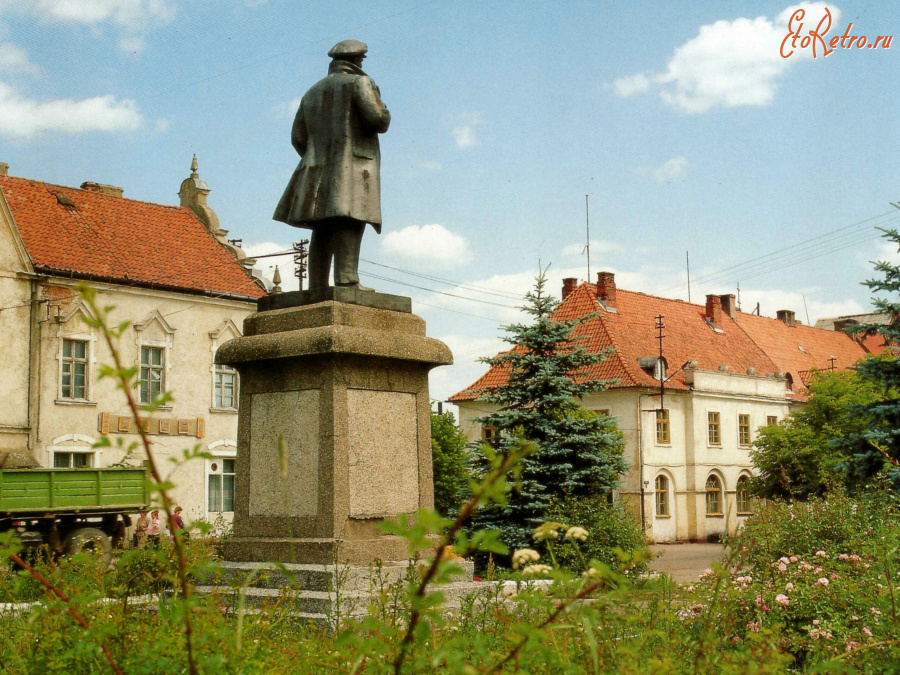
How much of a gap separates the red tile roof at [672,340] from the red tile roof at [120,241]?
1183cm

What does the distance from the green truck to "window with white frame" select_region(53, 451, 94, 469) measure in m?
6.53

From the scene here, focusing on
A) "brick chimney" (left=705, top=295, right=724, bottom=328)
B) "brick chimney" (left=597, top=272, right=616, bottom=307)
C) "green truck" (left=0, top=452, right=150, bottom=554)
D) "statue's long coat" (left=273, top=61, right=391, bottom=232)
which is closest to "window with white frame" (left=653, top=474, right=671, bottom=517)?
"brick chimney" (left=597, top=272, right=616, bottom=307)

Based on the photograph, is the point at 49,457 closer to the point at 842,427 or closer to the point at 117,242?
the point at 117,242

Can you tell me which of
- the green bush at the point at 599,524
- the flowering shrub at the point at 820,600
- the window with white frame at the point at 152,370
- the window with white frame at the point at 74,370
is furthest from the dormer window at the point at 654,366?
the flowering shrub at the point at 820,600

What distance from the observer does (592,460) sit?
18.4 meters

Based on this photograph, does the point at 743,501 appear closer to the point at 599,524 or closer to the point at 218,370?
the point at 218,370

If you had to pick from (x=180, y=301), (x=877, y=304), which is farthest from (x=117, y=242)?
(x=877, y=304)

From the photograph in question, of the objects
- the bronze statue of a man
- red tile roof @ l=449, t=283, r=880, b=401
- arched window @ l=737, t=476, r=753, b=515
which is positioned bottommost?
arched window @ l=737, t=476, r=753, b=515

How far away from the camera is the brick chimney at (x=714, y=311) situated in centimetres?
5125

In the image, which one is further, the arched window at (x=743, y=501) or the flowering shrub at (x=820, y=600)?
the arched window at (x=743, y=501)

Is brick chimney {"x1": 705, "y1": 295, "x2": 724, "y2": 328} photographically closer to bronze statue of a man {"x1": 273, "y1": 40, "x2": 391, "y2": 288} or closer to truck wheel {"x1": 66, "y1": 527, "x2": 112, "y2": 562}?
truck wheel {"x1": 66, "y1": 527, "x2": 112, "y2": 562}

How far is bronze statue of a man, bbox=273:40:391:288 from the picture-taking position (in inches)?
341

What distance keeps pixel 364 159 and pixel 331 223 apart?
23.3 inches

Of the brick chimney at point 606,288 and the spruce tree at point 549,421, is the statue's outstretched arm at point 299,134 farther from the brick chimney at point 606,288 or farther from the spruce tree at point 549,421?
the brick chimney at point 606,288
